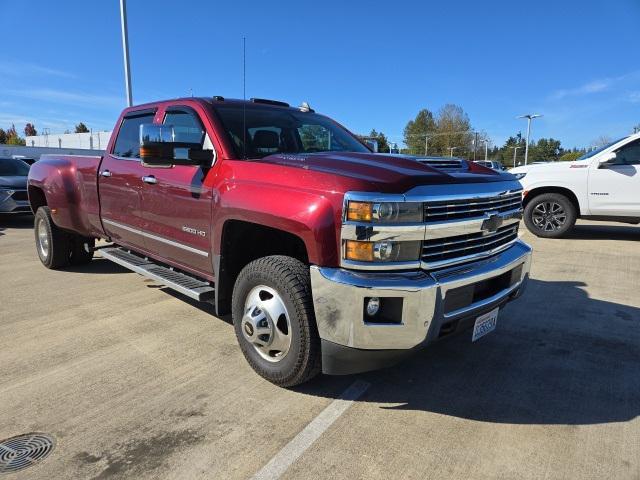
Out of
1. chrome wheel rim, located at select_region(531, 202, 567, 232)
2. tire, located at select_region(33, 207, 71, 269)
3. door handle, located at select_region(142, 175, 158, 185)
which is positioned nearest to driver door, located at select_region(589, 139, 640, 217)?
chrome wheel rim, located at select_region(531, 202, 567, 232)

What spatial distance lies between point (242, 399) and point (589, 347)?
2772 mm

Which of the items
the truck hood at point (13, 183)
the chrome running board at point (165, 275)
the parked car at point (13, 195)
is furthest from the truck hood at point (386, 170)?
the truck hood at point (13, 183)

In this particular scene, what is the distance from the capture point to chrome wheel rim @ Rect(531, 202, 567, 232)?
348 inches

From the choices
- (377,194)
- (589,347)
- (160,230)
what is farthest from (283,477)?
(589,347)

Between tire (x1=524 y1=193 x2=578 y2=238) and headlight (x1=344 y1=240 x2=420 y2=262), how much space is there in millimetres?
7449

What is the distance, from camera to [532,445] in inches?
98.4

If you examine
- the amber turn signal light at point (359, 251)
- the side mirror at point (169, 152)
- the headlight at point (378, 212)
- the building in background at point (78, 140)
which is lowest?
the amber turn signal light at point (359, 251)

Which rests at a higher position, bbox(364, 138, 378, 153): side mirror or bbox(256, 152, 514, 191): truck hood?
bbox(364, 138, 378, 153): side mirror

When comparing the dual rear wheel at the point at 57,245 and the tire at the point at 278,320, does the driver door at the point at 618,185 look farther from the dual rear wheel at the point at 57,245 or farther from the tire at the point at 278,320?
the dual rear wheel at the point at 57,245

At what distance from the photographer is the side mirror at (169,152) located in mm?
3264

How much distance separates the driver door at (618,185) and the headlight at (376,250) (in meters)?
7.51

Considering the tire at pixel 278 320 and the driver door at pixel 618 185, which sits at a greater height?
the driver door at pixel 618 185

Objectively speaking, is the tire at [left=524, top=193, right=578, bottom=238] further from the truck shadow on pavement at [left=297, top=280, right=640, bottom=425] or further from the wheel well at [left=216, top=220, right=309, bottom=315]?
the wheel well at [left=216, top=220, right=309, bottom=315]

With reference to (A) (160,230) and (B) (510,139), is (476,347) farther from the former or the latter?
(B) (510,139)
